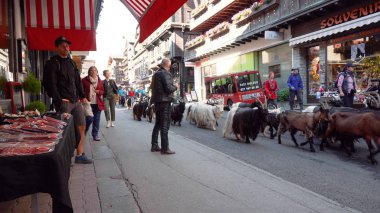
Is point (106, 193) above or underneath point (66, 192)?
underneath

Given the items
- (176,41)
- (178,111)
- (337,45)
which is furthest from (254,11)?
(176,41)

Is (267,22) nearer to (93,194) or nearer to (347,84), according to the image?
(347,84)

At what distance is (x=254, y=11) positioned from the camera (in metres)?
22.7

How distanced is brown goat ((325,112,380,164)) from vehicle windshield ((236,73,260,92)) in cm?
1193

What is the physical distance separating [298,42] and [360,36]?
10.5 feet

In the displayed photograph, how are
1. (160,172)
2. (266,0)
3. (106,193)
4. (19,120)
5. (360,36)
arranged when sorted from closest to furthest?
(19,120)
(106,193)
(160,172)
(360,36)
(266,0)

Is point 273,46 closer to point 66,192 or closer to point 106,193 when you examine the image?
point 106,193

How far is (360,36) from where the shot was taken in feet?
50.2

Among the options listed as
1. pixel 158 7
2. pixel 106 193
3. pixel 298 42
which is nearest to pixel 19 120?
pixel 106 193

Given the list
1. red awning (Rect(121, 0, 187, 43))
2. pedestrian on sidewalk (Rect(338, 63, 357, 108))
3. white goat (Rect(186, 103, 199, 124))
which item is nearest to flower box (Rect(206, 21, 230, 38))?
white goat (Rect(186, 103, 199, 124))

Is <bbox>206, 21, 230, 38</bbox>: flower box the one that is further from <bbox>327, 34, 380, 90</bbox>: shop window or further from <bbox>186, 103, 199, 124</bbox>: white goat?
<bbox>186, 103, 199, 124</bbox>: white goat

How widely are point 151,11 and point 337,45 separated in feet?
41.2

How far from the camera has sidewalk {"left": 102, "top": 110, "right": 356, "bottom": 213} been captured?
3934 millimetres

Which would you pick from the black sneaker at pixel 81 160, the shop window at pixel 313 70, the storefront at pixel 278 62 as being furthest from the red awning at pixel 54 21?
the storefront at pixel 278 62
